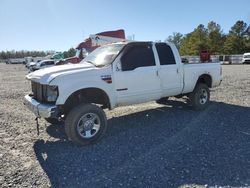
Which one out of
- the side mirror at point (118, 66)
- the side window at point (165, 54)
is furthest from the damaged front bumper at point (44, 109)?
the side window at point (165, 54)

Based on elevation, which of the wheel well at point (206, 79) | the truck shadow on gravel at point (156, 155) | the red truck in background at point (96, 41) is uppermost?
the red truck in background at point (96, 41)

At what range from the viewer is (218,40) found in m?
60.0

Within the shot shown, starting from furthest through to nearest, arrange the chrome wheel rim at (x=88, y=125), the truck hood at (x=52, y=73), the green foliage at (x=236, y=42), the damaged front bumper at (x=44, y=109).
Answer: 1. the green foliage at (x=236, y=42)
2. the chrome wheel rim at (x=88, y=125)
3. the truck hood at (x=52, y=73)
4. the damaged front bumper at (x=44, y=109)

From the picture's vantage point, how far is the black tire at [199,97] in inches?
331

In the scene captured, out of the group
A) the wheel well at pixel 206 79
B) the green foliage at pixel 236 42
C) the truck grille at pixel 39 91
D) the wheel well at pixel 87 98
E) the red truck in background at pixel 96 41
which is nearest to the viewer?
the truck grille at pixel 39 91

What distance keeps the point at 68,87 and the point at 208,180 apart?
3.04 metres

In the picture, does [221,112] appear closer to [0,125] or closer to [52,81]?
[52,81]

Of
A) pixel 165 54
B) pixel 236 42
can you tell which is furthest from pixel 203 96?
pixel 236 42

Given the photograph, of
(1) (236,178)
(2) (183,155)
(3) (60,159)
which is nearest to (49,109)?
(3) (60,159)

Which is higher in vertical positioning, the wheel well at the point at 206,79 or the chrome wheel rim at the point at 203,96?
the wheel well at the point at 206,79

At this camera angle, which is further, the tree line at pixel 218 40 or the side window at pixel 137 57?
the tree line at pixel 218 40

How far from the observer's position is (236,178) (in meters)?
4.16

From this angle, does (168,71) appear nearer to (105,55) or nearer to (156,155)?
(105,55)

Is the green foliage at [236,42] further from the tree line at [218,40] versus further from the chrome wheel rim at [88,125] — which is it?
the chrome wheel rim at [88,125]
